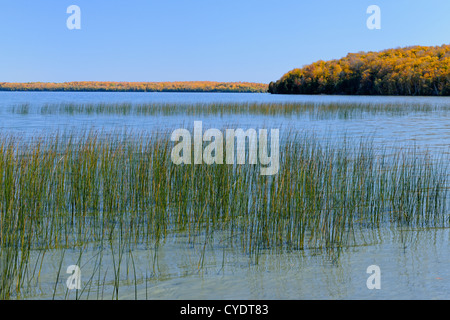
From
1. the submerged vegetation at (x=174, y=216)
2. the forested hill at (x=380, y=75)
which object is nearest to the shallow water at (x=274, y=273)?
the submerged vegetation at (x=174, y=216)

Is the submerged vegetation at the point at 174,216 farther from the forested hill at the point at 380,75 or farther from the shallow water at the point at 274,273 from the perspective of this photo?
the forested hill at the point at 380,75

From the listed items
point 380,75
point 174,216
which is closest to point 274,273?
point 174,216

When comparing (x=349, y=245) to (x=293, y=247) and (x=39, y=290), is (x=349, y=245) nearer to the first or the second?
(x=293, y=247)

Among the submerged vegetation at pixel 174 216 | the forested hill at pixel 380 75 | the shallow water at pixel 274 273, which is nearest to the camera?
the shallow water at pixel 274 273

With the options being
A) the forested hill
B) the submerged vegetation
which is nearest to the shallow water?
the submerged vegetation

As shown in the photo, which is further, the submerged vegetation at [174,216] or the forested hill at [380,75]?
the forested hill at [380,75]

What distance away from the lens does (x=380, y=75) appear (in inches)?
1859

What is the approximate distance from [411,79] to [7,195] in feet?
145

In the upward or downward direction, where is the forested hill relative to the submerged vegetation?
upward

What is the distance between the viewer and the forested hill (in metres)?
42.0

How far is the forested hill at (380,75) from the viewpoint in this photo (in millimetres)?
42000

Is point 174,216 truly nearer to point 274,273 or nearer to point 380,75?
point 274,273

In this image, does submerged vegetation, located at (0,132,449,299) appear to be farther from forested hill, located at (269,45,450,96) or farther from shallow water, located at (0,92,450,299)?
forested hill, located at (269,45,450,96)
